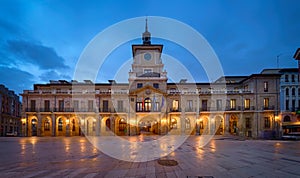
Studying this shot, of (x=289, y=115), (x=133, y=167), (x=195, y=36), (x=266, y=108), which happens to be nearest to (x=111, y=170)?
(x=133, y=167)

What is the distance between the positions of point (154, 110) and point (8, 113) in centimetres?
3978

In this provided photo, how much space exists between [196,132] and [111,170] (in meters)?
30.8

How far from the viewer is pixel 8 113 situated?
159 ft

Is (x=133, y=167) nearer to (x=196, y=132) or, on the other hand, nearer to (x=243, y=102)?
(x=196, y=132)

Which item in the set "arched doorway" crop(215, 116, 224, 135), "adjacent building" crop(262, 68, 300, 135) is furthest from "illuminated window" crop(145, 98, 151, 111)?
"adjacent building" crop(262, 68, 300, 135)

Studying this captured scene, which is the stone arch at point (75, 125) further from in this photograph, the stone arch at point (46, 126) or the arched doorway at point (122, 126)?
the arched doorway at point (122, 126)

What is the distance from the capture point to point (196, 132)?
36688 mm

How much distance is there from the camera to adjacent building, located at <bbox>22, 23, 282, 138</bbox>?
36.2 meters

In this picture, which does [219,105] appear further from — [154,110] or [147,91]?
[147,91]

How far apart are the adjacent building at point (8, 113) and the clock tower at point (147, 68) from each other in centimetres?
2937

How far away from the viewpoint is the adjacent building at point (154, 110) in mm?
36156

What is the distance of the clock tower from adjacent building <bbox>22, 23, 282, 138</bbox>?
201mm

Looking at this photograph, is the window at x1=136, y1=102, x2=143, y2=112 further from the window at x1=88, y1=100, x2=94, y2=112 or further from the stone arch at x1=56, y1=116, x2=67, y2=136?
the stone arch at x1=56, y1=116, x2=67, y2=136

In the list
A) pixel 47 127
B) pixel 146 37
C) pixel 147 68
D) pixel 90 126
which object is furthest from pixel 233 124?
pixel 47 127
